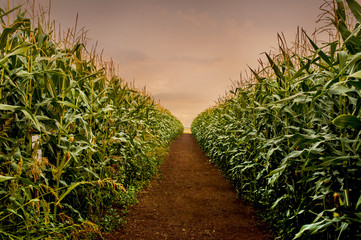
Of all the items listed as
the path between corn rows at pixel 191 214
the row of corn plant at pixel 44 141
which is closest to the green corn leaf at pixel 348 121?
the row of corn plant at pixel 44 141

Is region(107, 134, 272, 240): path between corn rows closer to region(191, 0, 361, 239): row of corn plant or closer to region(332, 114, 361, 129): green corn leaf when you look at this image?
region(191, 0, 361, 239): row of corn plant

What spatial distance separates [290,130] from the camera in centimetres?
285

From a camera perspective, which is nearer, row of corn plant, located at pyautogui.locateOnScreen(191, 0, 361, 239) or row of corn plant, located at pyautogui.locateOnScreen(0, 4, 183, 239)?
row of corn plant, located at pyautogui.locateOnScreen(191, 0, 361, 239)

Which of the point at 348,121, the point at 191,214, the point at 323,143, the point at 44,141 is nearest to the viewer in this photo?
the point at 348,121

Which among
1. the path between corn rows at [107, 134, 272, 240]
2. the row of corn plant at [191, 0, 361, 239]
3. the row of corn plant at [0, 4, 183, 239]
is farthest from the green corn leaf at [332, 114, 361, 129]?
the path between corn rows at [107, 134, 272, 240]

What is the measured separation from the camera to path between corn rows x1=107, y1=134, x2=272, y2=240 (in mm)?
3305

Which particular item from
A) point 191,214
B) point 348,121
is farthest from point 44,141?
point 348,121

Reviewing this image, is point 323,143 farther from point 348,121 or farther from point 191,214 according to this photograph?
point 191,214

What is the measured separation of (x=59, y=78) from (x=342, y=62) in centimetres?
269

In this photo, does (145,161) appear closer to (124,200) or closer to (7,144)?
(124,200)

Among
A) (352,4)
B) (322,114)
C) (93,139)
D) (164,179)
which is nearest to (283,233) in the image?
(322,114)

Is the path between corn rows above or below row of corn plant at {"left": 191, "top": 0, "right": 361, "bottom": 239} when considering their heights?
below

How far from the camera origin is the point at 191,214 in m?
3.99

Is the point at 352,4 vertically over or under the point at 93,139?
over
